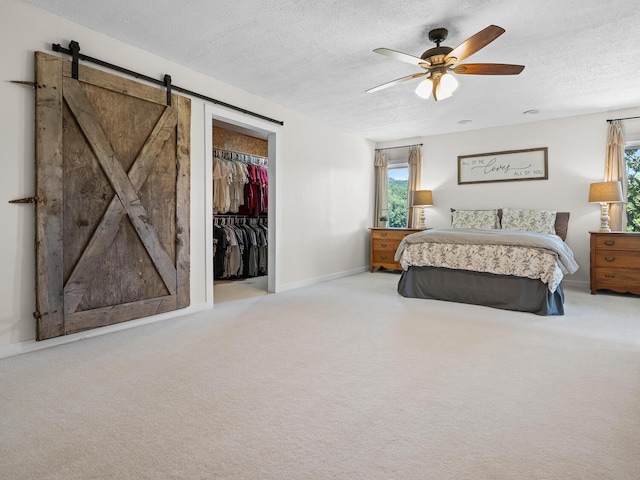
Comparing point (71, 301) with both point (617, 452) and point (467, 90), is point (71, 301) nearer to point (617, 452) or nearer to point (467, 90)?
point (617, 452)

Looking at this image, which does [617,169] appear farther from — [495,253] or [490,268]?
[490,268]

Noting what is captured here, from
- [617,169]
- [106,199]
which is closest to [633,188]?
[617,169]

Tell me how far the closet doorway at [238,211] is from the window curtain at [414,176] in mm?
2607

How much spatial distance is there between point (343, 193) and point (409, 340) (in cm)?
361

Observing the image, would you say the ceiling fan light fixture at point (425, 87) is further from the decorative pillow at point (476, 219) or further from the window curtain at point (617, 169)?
the window curtain at point (617, 169)

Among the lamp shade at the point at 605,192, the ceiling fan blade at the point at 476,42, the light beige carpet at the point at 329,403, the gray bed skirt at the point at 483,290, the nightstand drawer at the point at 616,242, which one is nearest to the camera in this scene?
the light beige carpet at the point at 329,403

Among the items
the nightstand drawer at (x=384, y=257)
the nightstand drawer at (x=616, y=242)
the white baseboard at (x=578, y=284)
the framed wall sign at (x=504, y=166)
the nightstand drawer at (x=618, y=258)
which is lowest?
the white baseboard at (x=578, y=284)

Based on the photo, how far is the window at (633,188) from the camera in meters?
4.95

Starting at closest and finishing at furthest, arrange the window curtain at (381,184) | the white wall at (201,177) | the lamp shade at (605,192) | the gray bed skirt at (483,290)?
1. the white wall at (201,177)
2. the gray bed skirt at (483,290)
3. the lamp shade at (605,192)
4. the window curtain at (381,184)

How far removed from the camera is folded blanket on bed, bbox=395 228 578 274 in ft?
11.7

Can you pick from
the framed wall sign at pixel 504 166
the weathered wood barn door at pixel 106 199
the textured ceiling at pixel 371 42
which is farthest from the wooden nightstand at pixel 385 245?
the weathered wood barn door at pixel 106 199

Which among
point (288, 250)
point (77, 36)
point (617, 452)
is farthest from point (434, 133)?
point (617, 452)

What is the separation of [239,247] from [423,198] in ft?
10.5

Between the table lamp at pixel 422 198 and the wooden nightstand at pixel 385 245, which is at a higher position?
the table lamp at pixel 422 198
